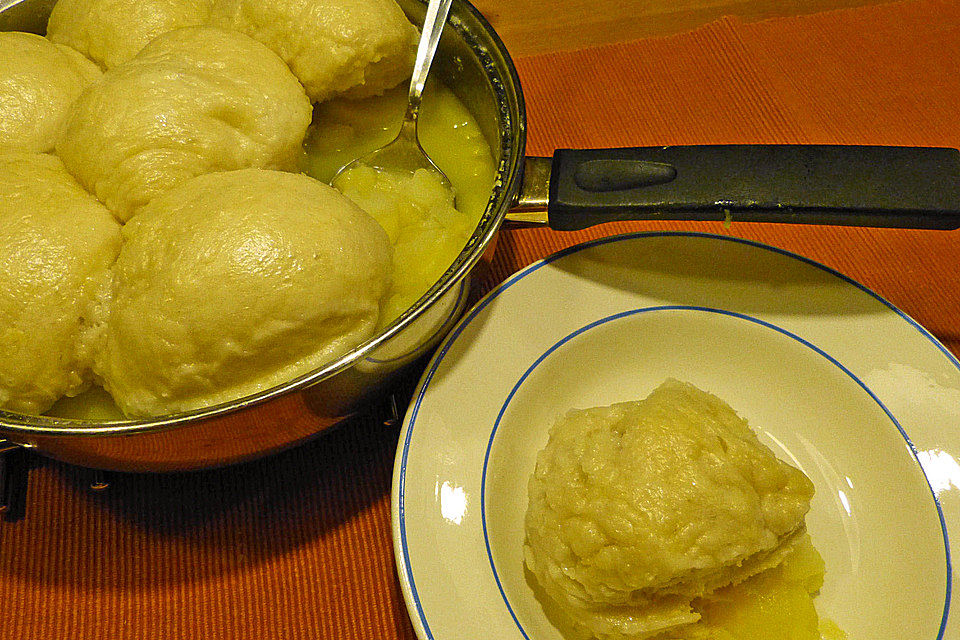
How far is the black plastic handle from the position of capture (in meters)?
1.13

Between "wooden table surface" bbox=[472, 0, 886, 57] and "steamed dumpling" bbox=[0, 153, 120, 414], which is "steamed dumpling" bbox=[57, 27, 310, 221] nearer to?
"steamed dumpling" bbox=[0, 153, 120, 414]

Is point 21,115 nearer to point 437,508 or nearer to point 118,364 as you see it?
point 118,364

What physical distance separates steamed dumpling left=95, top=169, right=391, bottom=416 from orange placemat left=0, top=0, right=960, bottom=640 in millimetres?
310

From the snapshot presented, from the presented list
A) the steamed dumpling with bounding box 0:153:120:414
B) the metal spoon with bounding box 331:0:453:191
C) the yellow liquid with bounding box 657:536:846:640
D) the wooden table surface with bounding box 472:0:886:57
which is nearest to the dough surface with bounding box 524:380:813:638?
the yellow liquid with bounding box 657:536:846:640

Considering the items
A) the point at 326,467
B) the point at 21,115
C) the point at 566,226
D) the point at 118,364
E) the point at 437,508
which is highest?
the point at 21,115

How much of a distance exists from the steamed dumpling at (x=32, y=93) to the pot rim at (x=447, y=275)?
298mm

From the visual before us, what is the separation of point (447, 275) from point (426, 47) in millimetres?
627

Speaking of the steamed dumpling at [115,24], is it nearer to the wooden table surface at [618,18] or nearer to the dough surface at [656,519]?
the wooden table surface at [618,18]

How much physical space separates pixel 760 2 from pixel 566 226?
51.8 inches

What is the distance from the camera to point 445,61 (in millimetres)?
1530

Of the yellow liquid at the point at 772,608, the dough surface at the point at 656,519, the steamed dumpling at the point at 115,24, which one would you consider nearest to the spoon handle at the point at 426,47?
the steamed dumpling at the point at 115,24

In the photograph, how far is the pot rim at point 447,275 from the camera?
3.01 feet

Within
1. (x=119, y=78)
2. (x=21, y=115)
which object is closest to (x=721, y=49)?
(x=119, y=78)

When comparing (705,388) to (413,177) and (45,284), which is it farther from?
(45,284)
